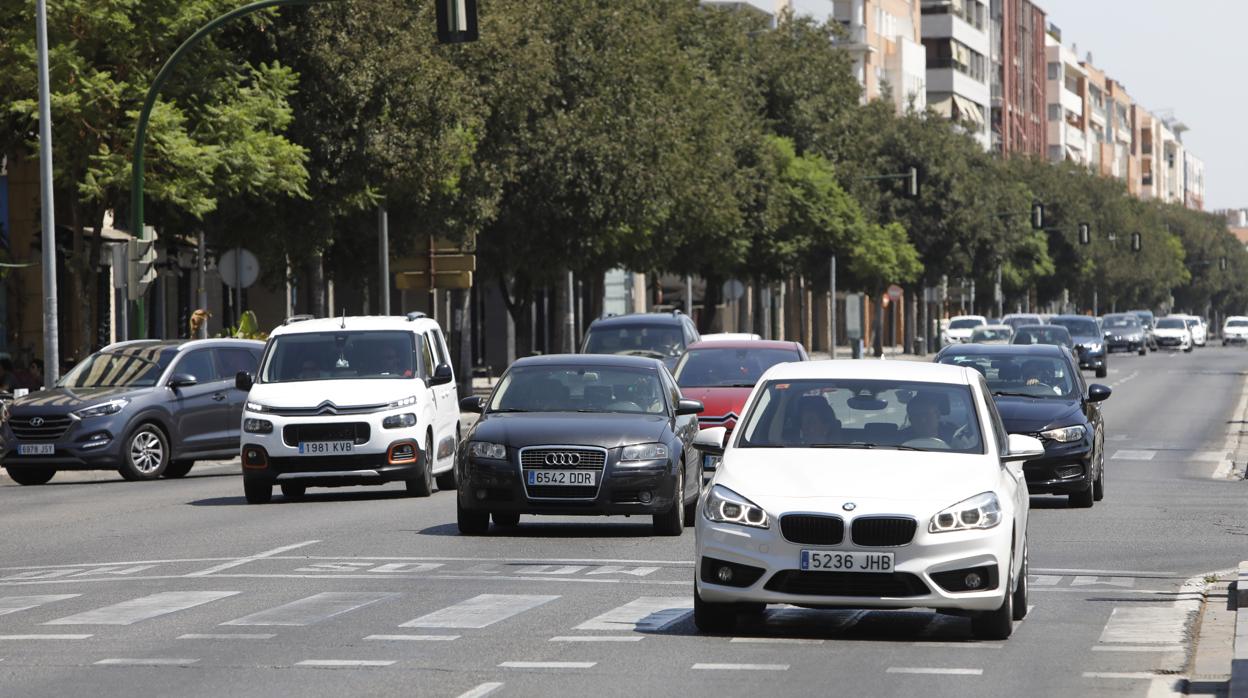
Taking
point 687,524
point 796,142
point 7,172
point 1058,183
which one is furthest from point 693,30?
point 1058,183

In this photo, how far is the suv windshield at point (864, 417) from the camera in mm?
12781

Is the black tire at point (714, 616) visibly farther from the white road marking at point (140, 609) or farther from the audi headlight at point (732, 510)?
the white road marking at point (140, 609)

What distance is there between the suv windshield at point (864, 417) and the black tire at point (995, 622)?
0.94 metres

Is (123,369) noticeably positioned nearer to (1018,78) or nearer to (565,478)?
(565,478)

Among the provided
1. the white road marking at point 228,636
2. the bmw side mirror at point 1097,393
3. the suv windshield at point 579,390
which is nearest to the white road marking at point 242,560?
the suv windshield at point 579,390

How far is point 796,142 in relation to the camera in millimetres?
76125

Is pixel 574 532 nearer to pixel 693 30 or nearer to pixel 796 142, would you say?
pixel 693 30

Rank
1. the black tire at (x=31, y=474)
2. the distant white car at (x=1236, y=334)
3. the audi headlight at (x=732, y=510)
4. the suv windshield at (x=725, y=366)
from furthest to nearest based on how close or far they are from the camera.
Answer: the distant white car at (x=1236, y=334)
the black tire at (x=31, y=474)
the suv windshield at (x=725, y=366)
the audi headlight at (x=732, y=510)

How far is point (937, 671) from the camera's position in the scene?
36.3ft

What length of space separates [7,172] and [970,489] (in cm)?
3641

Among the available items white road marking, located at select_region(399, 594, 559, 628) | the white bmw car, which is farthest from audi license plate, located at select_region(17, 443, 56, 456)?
the white bmw car

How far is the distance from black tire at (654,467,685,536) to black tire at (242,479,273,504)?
18.1ft

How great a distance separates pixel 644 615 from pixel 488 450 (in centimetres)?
512

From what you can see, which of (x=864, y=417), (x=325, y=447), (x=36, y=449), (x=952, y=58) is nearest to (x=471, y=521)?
(x=325, y=447)
